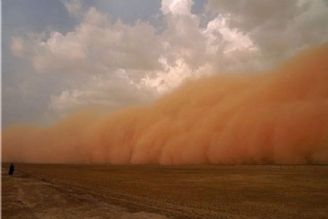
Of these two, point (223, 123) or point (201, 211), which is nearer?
point (201, 211)

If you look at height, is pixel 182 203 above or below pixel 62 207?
above

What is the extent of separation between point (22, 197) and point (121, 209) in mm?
7322

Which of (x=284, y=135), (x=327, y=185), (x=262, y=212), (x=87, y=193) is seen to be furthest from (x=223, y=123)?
(x=262, y=212)

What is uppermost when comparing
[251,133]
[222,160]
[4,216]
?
[251,133]

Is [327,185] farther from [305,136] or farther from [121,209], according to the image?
[305,136]

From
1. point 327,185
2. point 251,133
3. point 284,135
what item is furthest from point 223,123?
point 327,185

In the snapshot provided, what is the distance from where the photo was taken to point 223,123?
197ft

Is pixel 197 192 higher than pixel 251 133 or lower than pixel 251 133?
lower

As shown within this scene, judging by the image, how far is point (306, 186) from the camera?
22.2 meters

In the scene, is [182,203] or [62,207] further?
[182,203]

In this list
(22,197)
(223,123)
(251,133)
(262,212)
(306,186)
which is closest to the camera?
(262,212)

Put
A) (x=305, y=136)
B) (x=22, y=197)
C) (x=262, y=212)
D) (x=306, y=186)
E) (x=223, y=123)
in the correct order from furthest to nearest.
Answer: (x=223, y=123) < (x=305, y=136) < (x=306, y=186) < (x=22, y=197) < (x=262, y=212)

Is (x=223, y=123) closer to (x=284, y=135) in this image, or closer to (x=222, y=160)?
(x=222, y=160)

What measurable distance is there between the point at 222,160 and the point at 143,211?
4169cm
